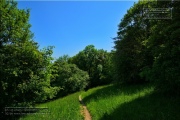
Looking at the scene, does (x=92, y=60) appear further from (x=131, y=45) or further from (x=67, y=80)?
(x=131, y=45)

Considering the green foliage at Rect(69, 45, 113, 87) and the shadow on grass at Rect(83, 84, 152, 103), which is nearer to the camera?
the shadow on grass at Rect(83, 84, 152, 103)

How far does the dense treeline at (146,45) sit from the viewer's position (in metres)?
11.8

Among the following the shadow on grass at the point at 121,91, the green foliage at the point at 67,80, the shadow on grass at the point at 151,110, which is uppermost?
the green foliage at the point at 67,80

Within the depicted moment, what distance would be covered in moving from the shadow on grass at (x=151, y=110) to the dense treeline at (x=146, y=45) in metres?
0.88

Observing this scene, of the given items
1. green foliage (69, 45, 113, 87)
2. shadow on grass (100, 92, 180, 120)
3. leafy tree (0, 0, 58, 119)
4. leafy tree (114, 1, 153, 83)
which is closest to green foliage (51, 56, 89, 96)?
green foliage (69, 45, 113, 87)

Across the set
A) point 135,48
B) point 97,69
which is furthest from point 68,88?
point 135,48

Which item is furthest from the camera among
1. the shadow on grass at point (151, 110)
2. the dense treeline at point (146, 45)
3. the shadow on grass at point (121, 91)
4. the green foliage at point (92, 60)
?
the green foliage at point (92, 60)

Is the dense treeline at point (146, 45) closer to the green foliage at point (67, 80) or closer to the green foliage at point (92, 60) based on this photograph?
the green foliage at point (67, 80)

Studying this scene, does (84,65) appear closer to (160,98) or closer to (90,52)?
(90,52)

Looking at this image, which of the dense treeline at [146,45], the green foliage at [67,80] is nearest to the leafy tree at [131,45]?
the dense treeline at [146,45]

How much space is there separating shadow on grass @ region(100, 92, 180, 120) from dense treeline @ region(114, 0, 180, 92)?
876 millimetres

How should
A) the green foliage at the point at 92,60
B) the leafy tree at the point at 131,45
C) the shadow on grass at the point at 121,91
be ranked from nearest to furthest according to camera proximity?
the shadow on grass at the point at 121,91, the leafy tree at the point at 131,45, the green foliage at the point at 92,60

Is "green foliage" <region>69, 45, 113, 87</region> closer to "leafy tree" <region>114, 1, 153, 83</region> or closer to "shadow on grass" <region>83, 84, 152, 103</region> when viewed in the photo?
"leafy tree" <region>114, 1, 153, 83</region>

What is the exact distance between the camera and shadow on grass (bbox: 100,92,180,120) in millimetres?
10659
